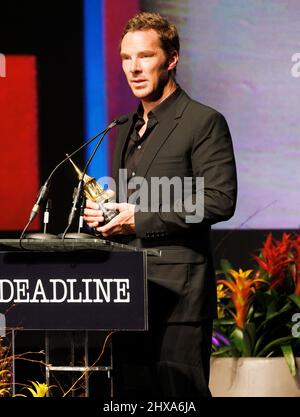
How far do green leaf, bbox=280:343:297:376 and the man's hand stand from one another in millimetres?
1565

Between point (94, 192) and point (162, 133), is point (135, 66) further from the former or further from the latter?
point (94, 192)

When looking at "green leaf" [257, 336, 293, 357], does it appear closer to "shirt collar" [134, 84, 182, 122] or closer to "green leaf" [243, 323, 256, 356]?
"green leaf" [243, 323, 256, 356]

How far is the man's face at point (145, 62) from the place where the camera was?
3338 mm

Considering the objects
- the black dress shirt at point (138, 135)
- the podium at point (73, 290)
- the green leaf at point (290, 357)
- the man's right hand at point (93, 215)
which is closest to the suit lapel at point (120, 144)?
the black dress shirt at point (138, 135)

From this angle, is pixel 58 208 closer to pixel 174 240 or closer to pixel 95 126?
pixel 95 126

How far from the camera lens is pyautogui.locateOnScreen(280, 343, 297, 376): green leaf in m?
4.49

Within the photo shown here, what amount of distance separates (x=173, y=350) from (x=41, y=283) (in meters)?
0.48

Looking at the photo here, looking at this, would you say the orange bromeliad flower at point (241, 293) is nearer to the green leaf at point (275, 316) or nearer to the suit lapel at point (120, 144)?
the green leaf at point (275, 316)

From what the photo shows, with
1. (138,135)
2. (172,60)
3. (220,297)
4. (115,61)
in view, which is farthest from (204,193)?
(115,61)

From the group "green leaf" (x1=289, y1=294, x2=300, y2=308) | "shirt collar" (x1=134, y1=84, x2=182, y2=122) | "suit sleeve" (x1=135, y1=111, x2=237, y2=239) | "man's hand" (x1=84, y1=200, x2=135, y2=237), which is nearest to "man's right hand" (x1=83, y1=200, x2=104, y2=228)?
"man's hand" (x1=84, y1=200, x2=135, y2=237)
